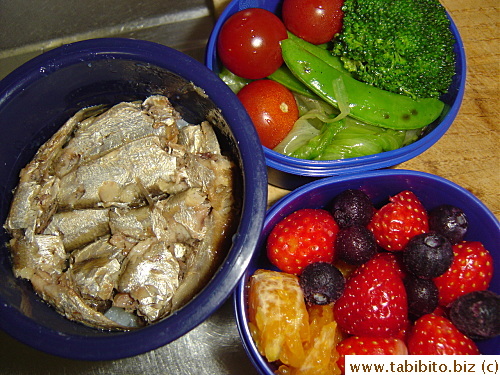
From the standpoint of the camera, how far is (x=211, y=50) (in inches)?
58.5

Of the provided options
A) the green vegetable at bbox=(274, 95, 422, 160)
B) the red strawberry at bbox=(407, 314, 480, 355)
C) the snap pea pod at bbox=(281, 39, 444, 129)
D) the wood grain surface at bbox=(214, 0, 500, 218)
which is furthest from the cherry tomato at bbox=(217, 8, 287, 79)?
the red strawberry at bbox=(407, 314, 480, 355)

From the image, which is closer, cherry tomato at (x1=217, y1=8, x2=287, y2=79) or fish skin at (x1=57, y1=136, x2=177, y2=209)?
fish skin at (x1=57, y1=136, x2=177, y2=209)

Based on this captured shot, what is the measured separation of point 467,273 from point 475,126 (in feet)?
1.93

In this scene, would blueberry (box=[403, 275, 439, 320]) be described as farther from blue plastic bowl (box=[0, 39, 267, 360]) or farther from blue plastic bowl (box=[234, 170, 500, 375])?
blue plastic bowl (box=[0, 39, 267, 360])

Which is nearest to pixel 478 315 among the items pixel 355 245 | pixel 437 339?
pixel 437 339

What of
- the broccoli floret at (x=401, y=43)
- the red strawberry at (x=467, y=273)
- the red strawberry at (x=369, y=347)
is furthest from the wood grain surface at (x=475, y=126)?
the red strawberry at (x=369, y=347)

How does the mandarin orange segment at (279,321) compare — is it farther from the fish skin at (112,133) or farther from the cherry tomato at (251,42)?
the cherry tomato at (251,42)

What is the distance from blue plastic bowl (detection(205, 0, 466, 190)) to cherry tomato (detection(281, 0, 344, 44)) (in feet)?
0.53

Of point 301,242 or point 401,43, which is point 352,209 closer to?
point 301,242

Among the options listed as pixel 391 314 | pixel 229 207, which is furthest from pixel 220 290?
pixel 391 314

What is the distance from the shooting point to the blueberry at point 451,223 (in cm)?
126

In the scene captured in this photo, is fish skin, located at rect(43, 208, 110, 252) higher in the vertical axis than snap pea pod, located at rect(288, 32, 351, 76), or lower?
lower

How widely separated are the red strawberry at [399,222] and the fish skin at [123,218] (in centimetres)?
45

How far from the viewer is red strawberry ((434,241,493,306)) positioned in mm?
1237
